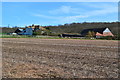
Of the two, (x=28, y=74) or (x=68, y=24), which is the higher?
(x=68, y=24)

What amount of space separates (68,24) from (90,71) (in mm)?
154864

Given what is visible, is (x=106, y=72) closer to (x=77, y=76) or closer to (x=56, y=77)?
(x=77, y=76)

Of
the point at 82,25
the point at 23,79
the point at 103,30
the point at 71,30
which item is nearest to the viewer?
the point at 23,79

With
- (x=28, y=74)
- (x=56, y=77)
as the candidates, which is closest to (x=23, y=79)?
(x=28, y=74)

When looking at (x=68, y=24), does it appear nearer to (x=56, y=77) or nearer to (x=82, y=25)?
(x=82, y=25)

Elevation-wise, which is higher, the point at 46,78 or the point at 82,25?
the point at 82,25

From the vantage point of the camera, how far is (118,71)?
750 centimetres

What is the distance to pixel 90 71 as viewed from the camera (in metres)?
7.43

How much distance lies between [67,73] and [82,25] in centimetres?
14616

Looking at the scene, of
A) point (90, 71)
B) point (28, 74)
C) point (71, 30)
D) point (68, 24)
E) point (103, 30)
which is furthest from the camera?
point (68, 24)

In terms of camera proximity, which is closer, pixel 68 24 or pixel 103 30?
pixel 103 30

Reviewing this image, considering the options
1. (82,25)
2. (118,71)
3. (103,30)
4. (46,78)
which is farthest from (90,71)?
(82,25)

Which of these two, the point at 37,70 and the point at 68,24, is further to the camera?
the point at 68,24

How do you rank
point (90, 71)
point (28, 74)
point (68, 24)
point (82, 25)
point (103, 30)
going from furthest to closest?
A: point (68, 24) → point (82, 25) → point (103, 30) → point (90, 71) → point (28, 74)
